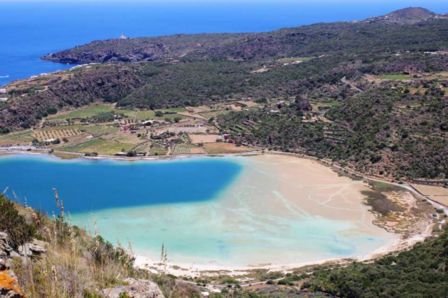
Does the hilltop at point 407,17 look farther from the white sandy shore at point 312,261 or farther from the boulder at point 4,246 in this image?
the boulder at point 4,246

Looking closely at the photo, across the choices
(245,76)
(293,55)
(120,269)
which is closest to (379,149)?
(245,76)

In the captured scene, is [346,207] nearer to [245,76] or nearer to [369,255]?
[369,255]

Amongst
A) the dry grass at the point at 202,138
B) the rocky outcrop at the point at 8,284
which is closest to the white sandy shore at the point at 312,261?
the dry grass at the point at 202,138

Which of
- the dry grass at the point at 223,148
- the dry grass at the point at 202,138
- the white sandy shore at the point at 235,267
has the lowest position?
the white sandy shore at the point at 235,267

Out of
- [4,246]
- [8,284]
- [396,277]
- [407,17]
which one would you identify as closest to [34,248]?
[4,246]

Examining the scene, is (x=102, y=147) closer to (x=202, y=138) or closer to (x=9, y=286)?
(x=202, y=138)

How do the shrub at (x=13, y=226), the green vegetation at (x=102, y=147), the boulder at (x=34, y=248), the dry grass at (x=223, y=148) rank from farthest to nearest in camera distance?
1. the green vegetation at (x=102, y=147)
2. the dry grass at (x=223, y=148)
3. the shrub at (x=13, y=226)
4. the boulder at (x=34, y=248)

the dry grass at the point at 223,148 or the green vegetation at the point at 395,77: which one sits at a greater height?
the green vegetation at the point at 395,77
